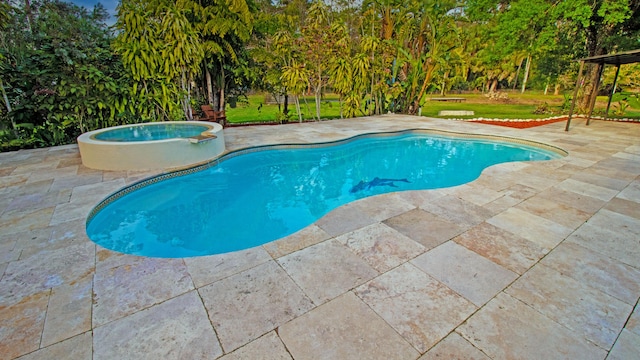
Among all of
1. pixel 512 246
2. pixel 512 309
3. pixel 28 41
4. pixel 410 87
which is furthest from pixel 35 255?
pixel 410 87

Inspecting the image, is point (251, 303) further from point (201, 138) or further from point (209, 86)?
point (209, 86)

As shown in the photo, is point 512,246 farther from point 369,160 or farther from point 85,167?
point 85,167

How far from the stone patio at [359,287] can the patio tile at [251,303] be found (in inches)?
0.4

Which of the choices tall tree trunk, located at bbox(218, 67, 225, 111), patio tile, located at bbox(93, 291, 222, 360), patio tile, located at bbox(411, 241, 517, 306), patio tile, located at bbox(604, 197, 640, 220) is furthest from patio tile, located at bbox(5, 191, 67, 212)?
patio tile, located at bbox(604, 197, 640, 220)

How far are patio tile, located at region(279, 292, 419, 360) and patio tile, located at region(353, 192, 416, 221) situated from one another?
5.03ft

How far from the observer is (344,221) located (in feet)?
11.0

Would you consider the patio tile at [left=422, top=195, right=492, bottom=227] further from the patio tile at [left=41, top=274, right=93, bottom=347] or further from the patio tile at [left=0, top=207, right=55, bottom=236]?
the patio tile at [left=0, top=207, right=55, bottom=236]

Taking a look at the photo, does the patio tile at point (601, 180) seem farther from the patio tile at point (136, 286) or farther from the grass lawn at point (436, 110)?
the grass lawn at point (436, 110)

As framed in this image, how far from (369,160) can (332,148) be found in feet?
3.47

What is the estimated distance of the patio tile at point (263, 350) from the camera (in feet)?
5.57

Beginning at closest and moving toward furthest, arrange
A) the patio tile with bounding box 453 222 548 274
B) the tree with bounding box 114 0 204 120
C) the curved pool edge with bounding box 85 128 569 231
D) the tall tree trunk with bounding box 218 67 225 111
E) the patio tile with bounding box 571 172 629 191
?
1. the patio tile with bounding box 453 222 548 274
2. the curved pool edge with bounding box 85 128 569 231
3. the patio tile with bounding box 571 172 629 191
4. the tree with bounding box 114 0 204 120
5. the tall tree trunk with bounding box 218 67 225 111

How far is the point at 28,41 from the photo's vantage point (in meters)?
9.54

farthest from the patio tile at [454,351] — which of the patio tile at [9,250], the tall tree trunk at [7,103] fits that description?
the tall tree trunk at [7,103]

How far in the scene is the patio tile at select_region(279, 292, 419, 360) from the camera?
1.73 metres
